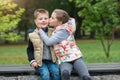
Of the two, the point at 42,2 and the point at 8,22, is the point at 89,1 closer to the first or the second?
the point at 8,22

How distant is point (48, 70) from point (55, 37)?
538 mm

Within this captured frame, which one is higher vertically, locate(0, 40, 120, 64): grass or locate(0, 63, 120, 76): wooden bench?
locate(0, 63, 120, 76): wooden bench

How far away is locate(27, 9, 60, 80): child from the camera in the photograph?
21.1 feet

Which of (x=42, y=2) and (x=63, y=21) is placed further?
(x=42, y=2)

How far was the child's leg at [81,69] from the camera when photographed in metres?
6.29

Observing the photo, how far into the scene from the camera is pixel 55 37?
6477 millimetres

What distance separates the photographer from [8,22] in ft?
59.6

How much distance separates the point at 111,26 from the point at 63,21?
36.8 ft

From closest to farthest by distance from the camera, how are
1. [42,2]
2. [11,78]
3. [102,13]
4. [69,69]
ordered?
[69,69] < [11,78] < [102,13] < [42,2]

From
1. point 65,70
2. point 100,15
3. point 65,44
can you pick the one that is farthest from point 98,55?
point 65,70

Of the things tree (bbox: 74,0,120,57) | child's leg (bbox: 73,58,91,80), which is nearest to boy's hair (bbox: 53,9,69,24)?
child's leg (bbox: 73,58,91,80)

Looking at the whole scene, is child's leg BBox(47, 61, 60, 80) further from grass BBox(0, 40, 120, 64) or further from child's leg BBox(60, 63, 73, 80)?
grass BBox(0, 40, 120, 64)

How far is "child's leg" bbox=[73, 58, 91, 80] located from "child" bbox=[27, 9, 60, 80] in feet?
1.06

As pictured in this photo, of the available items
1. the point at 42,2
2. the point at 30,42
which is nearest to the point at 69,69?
the point at 30,42
